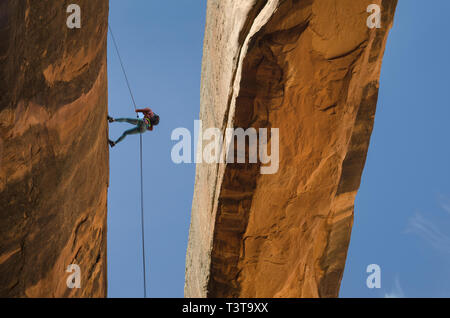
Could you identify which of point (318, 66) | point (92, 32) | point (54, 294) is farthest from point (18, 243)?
point (318, 66)

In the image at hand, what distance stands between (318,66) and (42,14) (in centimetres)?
232

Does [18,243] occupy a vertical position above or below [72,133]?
below

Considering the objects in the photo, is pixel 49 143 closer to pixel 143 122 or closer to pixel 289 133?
pixel 289 133

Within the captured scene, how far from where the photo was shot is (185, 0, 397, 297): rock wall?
3.74 m

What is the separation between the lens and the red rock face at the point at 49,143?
3.43 m

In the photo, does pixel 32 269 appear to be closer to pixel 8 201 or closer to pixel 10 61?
pixel 8 201

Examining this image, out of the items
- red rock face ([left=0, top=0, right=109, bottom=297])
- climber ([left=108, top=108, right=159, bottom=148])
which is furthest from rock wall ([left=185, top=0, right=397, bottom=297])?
climber ([left=108, top=108, right=159, bottom=148])

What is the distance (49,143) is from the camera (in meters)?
3.96

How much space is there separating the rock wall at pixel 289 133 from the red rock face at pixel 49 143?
1277mm

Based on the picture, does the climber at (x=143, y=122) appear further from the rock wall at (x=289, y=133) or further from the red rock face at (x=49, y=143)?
the rock wall at (x=289, y=133)

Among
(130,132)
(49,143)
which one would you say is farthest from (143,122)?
(49,143)

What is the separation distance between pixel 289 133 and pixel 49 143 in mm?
2131

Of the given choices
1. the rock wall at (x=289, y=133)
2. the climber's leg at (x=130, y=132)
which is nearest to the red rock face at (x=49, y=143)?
the climber's leg at (x=130, y=132)
